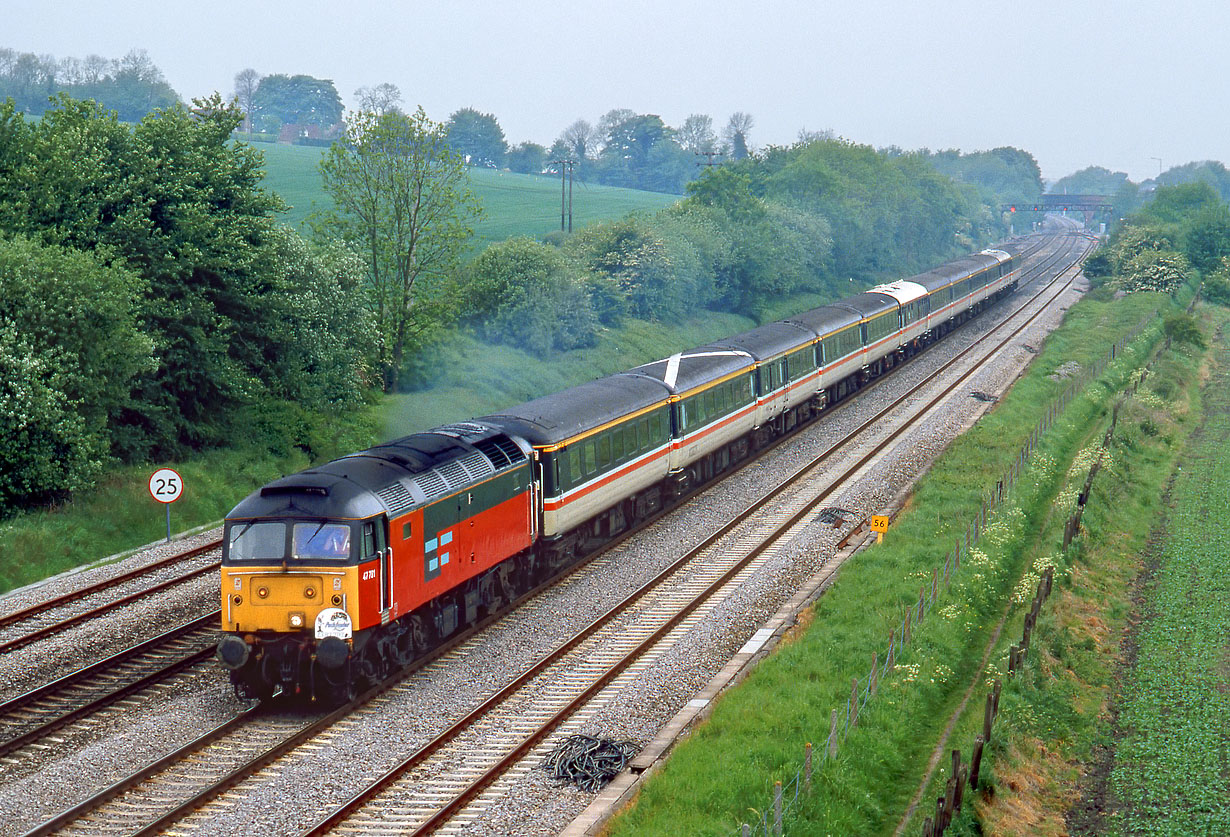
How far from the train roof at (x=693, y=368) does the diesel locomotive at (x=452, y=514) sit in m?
0.08

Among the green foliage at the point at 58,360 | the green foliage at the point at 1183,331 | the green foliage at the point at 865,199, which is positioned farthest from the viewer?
the green foliage at the point at 865,199

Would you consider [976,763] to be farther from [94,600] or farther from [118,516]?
[118,516]

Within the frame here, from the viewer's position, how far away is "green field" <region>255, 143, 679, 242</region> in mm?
99188

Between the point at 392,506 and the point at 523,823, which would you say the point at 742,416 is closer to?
the point at 392,506

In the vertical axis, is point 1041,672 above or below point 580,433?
below

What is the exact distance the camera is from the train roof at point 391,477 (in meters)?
17.0

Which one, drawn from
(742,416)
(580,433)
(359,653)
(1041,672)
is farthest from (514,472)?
(742,416)

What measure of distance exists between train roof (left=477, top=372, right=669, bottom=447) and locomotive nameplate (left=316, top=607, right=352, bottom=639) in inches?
277

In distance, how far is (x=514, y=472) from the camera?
70.8 feet

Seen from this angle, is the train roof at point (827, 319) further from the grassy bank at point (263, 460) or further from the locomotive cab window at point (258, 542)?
the locomotive cab window at point (258, 542)

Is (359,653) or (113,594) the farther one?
(113,594)

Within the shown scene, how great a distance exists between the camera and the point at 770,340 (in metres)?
38.2

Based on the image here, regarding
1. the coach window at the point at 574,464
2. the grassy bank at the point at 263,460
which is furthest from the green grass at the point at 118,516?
the coach window at the point at 574,464

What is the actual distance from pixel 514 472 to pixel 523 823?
28.9ft
